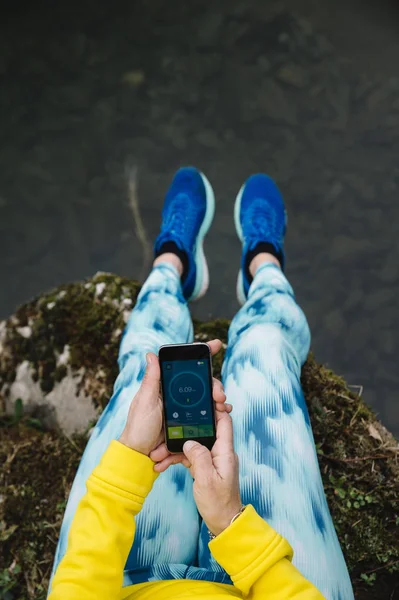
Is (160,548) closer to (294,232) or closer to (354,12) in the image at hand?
(294,232)

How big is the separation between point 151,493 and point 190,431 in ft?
0.57

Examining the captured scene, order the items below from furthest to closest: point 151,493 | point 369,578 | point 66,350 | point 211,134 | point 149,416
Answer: point 211,134 → point 66,350 → point 369,578 → point 151,493 → point 149,416

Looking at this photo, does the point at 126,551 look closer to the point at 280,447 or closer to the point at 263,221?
the point at 280,447

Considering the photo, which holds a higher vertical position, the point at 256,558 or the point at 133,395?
the point at 133,395

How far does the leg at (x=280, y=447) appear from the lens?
718 mm

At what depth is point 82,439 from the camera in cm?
125

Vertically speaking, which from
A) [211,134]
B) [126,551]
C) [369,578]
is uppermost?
[211,134]

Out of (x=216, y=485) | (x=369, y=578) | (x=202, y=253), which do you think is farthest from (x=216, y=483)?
(x=202, y=253)

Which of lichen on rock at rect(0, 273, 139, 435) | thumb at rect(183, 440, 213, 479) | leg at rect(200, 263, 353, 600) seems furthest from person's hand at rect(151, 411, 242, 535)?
lichen on rock at rect(0, 273, 139, 435)

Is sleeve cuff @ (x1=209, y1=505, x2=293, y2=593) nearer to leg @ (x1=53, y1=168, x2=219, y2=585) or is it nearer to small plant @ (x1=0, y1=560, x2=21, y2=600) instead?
leg @ (x1=53, y1=168, x2=219, y2=585)

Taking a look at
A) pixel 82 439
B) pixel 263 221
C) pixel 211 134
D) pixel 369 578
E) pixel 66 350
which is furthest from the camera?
pixel 211 134

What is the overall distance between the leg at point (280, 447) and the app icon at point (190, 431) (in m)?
0.15

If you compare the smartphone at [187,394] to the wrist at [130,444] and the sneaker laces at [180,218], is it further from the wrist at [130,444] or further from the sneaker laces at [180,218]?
the sneaker laces at [180,218]

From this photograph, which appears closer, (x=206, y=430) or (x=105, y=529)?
(x=105, y=529)
